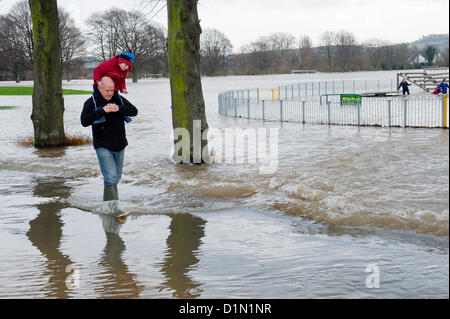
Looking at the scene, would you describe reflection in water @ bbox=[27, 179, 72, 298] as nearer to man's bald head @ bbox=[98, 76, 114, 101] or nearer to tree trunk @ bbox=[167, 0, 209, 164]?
man's bald head @ bbox=[98, 76, 114, 101]

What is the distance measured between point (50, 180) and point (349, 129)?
44.0ft

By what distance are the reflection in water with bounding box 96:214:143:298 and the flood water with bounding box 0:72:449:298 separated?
0.01 m

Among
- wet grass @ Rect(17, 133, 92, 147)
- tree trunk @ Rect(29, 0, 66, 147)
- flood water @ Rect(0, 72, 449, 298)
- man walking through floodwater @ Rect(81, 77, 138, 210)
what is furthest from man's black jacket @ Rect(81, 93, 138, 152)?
wet grass @ Rect(17, 133, 92, 147)

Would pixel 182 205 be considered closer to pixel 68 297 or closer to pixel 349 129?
pixel 68 297

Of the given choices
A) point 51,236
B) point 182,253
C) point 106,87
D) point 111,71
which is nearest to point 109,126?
point 106,87

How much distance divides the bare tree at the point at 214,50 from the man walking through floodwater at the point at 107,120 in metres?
119

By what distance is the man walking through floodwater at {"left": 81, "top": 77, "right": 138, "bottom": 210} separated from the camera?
7.62 metres

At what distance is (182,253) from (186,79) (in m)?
7.55

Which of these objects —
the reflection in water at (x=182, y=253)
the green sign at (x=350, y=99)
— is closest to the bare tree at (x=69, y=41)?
the green sign at (x=350, y=99)

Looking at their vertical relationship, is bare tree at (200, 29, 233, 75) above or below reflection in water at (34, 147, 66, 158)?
above

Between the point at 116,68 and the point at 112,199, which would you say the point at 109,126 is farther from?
the point at 112,199

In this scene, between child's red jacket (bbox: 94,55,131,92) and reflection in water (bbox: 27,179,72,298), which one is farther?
child's red jacket (bbox: 94,55,131,92)

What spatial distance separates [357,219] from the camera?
25.3ft

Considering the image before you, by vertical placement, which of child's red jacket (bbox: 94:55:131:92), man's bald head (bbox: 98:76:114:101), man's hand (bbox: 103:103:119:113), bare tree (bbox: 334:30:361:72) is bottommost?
man's hand (bbox: 103:103:119:113)
